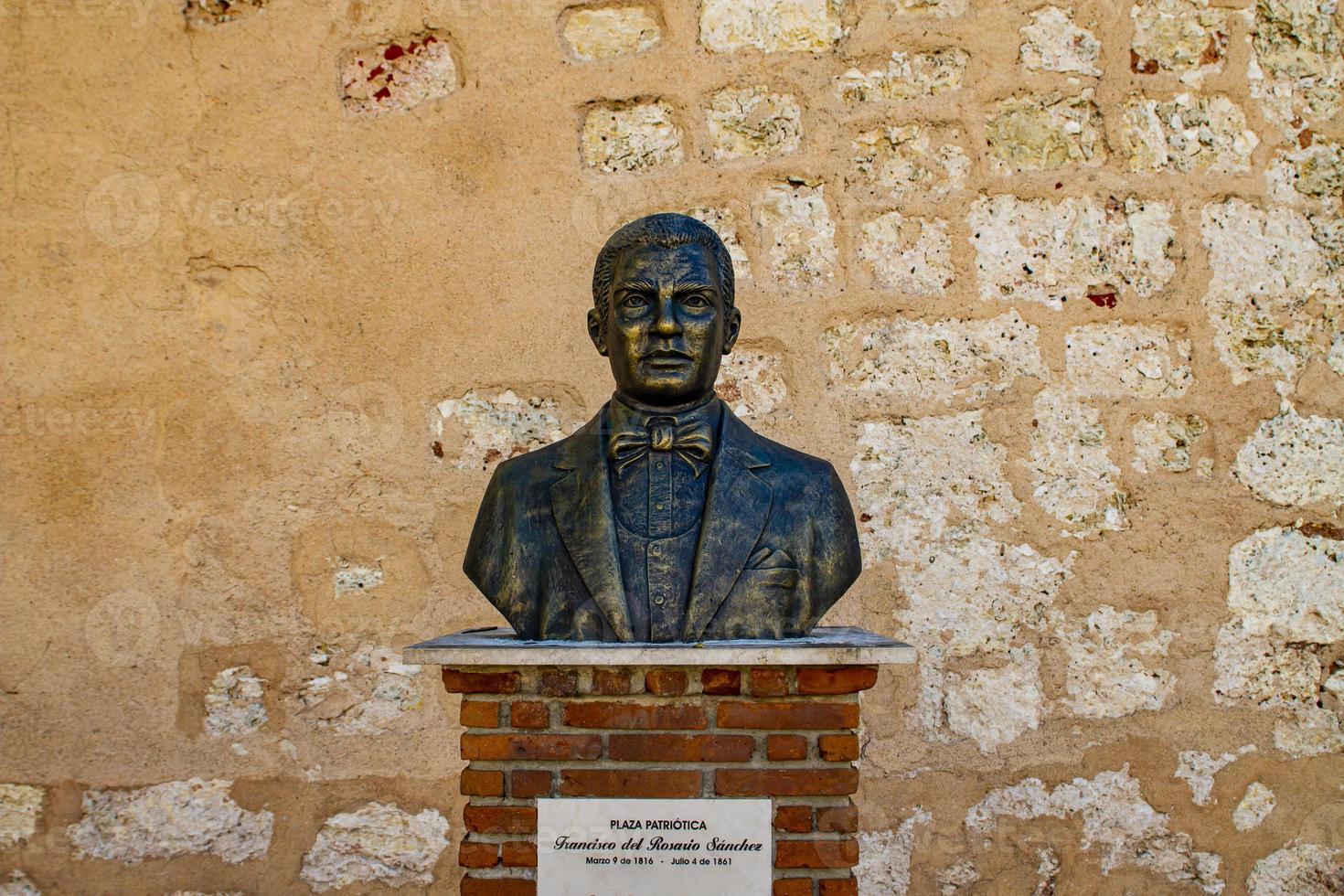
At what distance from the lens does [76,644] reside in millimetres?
3682

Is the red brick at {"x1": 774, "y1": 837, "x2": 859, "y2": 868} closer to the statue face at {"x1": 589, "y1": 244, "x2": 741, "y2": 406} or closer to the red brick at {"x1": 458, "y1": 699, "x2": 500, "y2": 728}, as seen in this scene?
the red brick at {"x1": 458, "y1": 699, "x2": 500, "y2": 728}


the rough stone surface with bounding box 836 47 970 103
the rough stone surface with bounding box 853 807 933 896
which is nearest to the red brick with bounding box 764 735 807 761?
the rough stone surface with bounding box 853 807 933 896

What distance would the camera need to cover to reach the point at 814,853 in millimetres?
2373

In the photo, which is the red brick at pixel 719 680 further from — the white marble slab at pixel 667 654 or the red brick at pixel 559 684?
the red brick at pixel 559 684

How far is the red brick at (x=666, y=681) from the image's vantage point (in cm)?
239

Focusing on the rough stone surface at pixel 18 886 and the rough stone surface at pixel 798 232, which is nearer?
the rough stone surface at pixel 18 886

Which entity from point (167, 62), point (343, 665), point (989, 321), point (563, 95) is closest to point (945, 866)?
point (989, 321)

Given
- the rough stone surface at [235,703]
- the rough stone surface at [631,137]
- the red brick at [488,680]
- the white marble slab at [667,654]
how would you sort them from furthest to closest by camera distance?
1. the rough stone surface at [631,137]
2. the rough stone surface at [235,703]
3. the red brick at [488,680]
4. the white marble slab at [667,654]

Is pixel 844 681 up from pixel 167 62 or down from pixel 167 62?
down

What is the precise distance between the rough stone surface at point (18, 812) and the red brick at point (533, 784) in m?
1.99

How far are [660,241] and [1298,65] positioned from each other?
2362 mm

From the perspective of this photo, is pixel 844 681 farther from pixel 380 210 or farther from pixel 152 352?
pixel 152 352

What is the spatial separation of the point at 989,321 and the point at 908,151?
1.94 feet

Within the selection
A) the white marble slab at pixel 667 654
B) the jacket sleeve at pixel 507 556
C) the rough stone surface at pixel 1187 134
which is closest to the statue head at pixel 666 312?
→ the jacket sleeve at pixel 507 556
